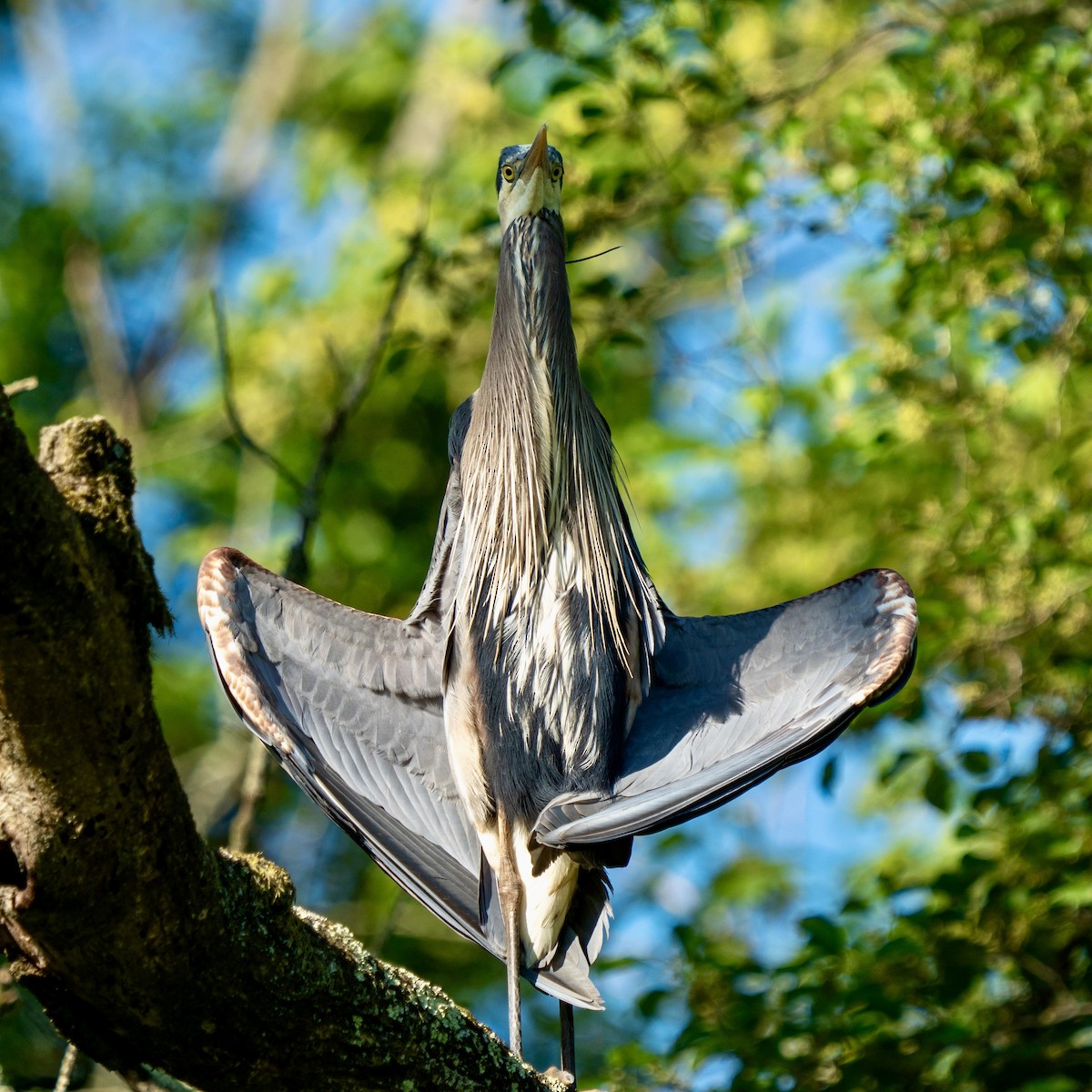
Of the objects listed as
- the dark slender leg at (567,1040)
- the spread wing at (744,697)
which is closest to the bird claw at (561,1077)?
the dark slender leg at (567,1040)

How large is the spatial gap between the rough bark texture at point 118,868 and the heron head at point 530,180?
2.53m

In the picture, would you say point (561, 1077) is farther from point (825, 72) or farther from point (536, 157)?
point (825, 72)

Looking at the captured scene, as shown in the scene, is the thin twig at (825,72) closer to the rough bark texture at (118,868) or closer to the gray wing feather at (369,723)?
the gray wing feather at (369,723)

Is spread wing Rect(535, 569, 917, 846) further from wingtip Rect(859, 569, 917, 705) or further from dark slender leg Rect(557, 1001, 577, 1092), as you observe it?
dark slender leg Rect(557, 1001, 577, 1092)

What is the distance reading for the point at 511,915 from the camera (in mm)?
3674

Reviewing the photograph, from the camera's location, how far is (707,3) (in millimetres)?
4727

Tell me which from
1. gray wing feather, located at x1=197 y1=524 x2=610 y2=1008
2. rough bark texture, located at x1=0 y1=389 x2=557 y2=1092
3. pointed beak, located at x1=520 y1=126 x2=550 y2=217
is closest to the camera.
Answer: rough bark texture, located at x1=0 y1=389 x2=557 y2=1092

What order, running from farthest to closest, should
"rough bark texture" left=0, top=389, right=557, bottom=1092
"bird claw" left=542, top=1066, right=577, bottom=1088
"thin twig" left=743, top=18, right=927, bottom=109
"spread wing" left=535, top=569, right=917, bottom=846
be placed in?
1. "thin twig" left=743, top=18, right=927, bottom=109
2. "spread wing" left=535, top=569, right=917, bottom=846
3. "bird claw" left=542, top=1066, right=577, bottom=1088
4. "rough bark texture" left=0, top=389, right=557, bottom=1092

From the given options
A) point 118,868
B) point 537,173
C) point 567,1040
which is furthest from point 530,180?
point 118,868

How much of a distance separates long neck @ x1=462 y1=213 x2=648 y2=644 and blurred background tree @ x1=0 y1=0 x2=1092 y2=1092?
15.9 inches

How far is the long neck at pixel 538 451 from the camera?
4.05 metres

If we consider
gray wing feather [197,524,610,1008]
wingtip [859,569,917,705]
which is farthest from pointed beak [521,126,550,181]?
wingtip [859,569,917,705]

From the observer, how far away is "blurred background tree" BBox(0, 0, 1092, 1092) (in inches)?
165

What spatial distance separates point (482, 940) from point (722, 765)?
0.86m
